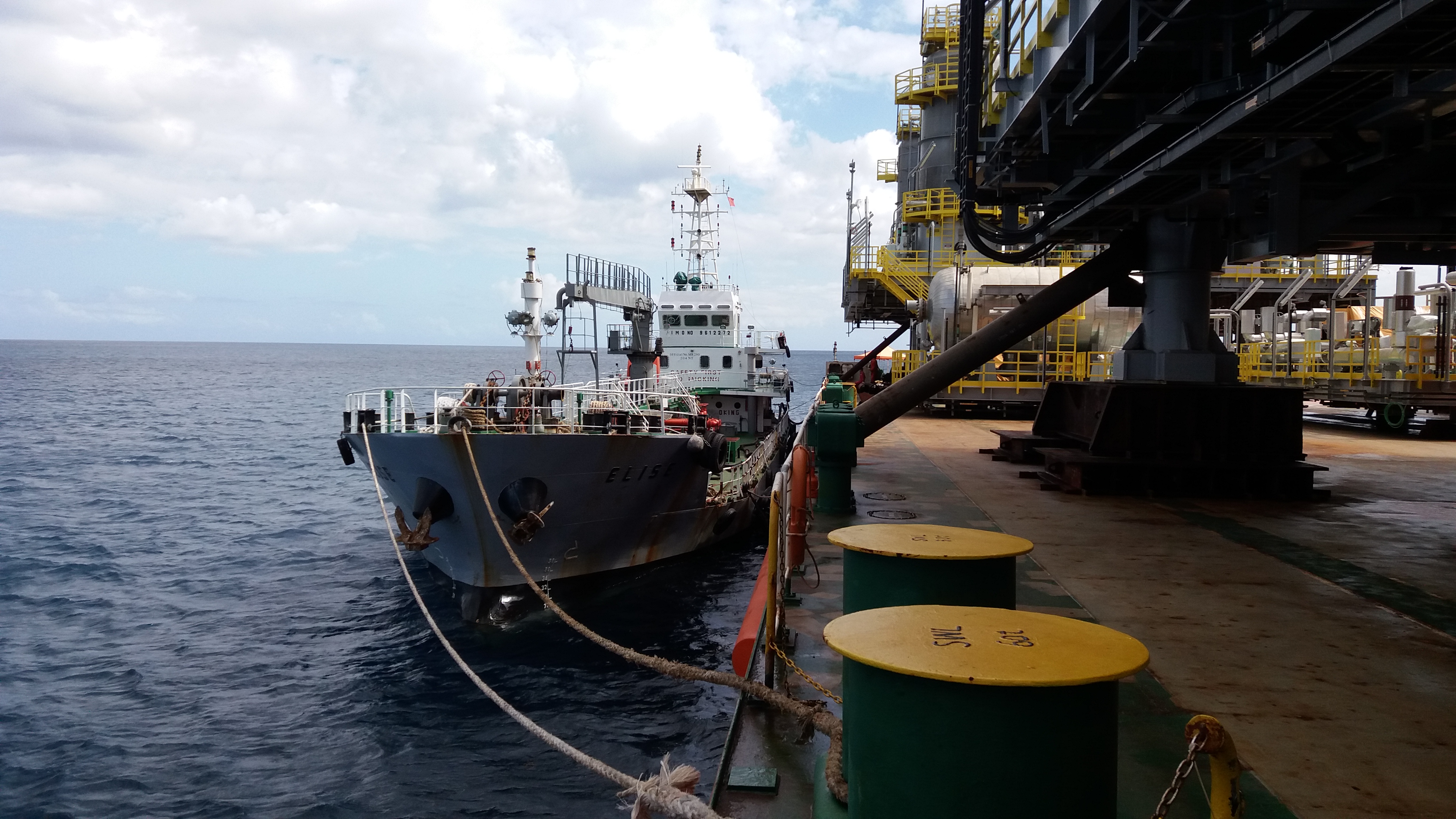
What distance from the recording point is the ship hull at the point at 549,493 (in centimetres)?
1206

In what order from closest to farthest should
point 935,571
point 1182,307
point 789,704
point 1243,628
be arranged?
1. point 935,571
2. point 789,704
3. point 1243,628
4. point 1182,307

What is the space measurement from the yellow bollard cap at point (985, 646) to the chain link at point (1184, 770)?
0.75 ft

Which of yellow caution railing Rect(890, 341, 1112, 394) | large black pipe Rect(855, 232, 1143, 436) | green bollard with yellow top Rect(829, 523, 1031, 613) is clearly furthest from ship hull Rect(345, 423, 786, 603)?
yellow caution railing Rect(890, 341, 1112, 394)

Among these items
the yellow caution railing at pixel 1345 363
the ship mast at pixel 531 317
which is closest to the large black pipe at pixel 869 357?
the yellow caution railing at pixel 1345 363

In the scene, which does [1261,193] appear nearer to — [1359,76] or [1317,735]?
[1359,76]

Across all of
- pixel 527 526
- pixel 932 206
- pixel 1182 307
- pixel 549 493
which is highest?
pixel 932 206

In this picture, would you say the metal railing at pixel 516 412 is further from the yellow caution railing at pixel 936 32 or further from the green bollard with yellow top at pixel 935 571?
the yellow caution railing at pixel 936 32

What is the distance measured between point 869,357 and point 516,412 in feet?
69.1

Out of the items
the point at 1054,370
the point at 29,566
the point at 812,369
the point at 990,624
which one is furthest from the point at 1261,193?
the point at 812,369

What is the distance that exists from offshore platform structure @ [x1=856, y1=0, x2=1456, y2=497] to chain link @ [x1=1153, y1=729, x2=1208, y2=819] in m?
4.40

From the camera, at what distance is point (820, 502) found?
9914mm

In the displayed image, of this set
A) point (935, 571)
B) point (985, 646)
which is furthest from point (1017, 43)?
point (985, 646)

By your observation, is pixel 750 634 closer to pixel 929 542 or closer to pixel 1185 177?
pixel 929 542

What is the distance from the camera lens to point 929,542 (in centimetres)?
410
